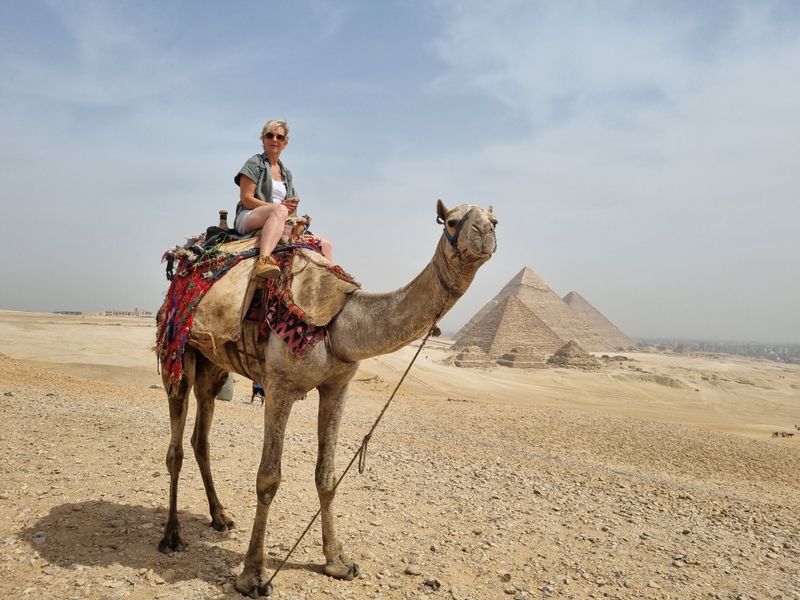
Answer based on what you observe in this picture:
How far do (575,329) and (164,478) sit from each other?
311 ft

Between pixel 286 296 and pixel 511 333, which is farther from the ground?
pixel 511 333

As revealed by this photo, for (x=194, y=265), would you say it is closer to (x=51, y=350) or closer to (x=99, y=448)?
(x=99, y=448)

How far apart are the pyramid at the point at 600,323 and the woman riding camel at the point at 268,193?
10913 centimetres

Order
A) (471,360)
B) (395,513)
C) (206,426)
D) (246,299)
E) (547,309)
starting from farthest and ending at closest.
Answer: (547,309)
(471,360)
(395,513)
(206,426)
(246,299)

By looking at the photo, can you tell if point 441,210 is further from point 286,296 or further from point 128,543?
point 128,543

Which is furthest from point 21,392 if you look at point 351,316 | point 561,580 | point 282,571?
point 561,580

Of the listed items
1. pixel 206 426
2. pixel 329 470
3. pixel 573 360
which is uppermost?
pixel 206 426

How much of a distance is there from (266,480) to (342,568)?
99cm

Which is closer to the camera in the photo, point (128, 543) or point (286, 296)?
point (286, 296)

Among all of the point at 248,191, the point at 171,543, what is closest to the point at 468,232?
the point at 248,191

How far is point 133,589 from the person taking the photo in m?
3.69

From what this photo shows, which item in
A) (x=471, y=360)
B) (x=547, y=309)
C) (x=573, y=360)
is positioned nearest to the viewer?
A: (x=471, y=360)

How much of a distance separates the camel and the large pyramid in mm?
88331

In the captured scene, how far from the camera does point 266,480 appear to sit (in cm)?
379
